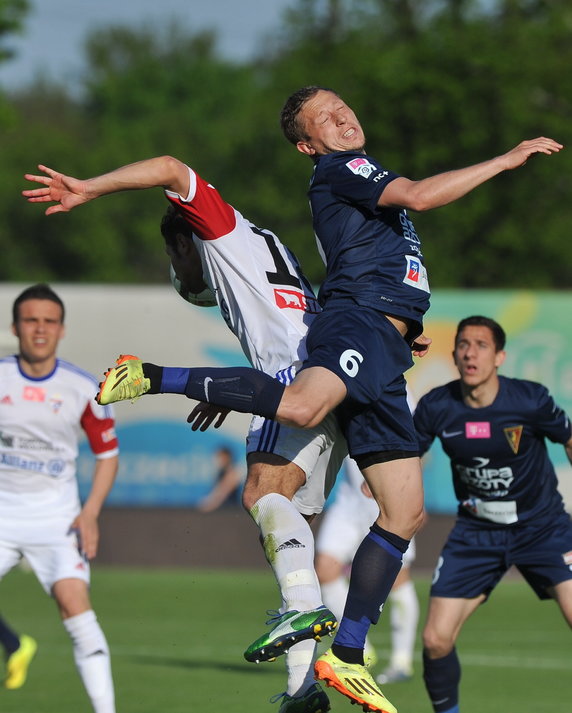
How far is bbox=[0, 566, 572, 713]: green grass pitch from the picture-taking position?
9297mm

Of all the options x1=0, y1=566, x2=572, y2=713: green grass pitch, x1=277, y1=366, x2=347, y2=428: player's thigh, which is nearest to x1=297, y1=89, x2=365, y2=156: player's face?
x1=277, y1=366, x2=347, y2=428: player's thigh

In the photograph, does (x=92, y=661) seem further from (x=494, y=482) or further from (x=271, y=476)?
(x=494, y=482)

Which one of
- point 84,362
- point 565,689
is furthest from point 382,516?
point 84,362

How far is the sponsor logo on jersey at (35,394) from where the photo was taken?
8.64m

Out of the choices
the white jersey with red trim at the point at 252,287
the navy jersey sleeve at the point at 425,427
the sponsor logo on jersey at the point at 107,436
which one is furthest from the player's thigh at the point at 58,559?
the white jersey with red trim at the point at 252,287

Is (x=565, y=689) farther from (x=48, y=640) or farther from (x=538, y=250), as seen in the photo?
(x=538, y=250)

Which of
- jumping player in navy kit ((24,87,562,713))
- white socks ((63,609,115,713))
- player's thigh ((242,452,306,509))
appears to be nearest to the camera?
jumping player in navy kit ((24,87,562,713))

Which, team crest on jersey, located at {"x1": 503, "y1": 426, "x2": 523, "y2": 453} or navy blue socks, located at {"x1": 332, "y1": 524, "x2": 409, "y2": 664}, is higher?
team crest on jersey, located at {"x1": 503, "y1": 426, "x2": 523, "y2": 453}

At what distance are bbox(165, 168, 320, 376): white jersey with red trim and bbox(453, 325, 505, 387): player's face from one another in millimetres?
2015

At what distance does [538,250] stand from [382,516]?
2619 centimetres

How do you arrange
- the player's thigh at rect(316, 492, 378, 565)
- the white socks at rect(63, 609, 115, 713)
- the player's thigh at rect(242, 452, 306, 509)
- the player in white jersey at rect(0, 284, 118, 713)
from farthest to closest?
the player's thigh at rect(316, 492, 378, 565), the player in white jersey at rect(0, 284, 118, 713), the white socks at rect(63, 609, 115, 713), the player's thigh at rect(242, 452, 306, 509)

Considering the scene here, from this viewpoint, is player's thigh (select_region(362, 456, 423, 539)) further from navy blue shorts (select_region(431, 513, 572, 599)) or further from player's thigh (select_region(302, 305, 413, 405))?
navy blue shorts (select_region(431, 513, 572, 599))

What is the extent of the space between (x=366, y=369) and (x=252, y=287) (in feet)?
2.51

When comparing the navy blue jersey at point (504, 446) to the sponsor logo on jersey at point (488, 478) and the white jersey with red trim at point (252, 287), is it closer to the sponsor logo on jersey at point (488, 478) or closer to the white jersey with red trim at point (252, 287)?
the sponsor logo on jersey at point (488, 478)
